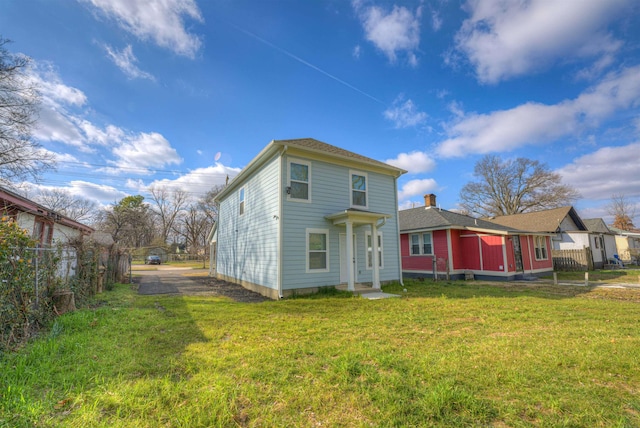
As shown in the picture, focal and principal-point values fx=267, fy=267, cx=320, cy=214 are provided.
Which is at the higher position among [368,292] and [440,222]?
[440,222]

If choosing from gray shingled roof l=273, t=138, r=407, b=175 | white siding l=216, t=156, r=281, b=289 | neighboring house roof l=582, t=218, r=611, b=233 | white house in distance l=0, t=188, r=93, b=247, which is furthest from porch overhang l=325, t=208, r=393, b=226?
neighboring house roof l=582, t=218, r=611, b=233

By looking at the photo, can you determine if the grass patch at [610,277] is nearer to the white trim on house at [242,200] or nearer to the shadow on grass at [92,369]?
the white trim on house at [242,200]

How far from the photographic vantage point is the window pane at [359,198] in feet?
35.5

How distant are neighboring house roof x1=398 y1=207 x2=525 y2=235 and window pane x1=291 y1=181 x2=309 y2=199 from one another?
842 centimetres

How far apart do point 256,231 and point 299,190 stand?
275cm

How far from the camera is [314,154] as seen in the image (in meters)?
9.69

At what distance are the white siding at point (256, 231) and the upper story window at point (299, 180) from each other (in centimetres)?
50

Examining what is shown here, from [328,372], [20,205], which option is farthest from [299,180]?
[20,205]

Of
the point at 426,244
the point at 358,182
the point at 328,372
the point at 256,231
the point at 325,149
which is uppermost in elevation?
the point at 325,149

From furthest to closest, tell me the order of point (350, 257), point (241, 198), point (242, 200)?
point (241, 198)
point (242, 200)
point (350, 257)

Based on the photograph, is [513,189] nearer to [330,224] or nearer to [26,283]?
[330,224]

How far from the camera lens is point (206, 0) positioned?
27.4 feet

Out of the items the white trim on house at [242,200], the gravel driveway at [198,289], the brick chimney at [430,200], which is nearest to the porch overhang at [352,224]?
the gravel driveway at [198,289]

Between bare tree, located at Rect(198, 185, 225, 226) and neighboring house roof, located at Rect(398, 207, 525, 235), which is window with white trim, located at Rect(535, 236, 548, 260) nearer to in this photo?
neighboring house roof, located at Rect(398, 207, 525, 235)
